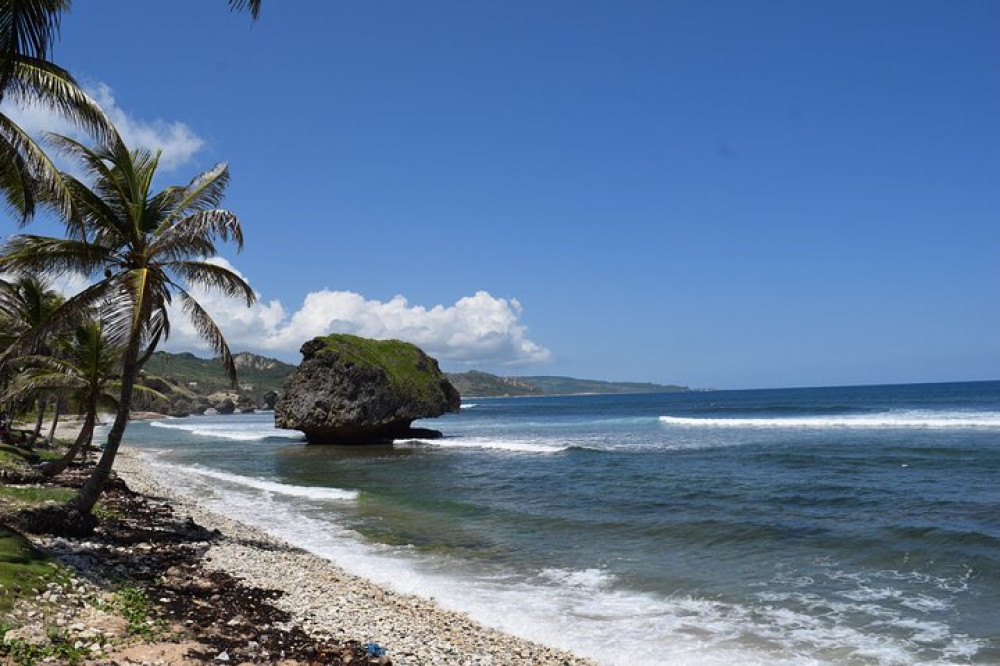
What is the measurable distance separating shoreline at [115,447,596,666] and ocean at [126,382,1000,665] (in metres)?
0.57

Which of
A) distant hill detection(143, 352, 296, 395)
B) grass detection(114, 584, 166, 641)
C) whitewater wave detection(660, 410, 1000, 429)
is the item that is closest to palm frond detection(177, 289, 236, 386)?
grass detection(114, 584, 166, 641)

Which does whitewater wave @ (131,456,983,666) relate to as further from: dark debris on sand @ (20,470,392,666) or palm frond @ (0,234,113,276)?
palm frond @ (0,234,113,276)

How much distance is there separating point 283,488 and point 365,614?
15438 mm

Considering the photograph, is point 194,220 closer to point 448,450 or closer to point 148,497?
point 148,497

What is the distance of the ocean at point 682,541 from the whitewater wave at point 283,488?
0.12 metres

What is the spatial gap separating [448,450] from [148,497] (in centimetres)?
1966

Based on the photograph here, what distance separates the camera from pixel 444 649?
26.0ft

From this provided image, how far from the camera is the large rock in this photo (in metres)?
39.6

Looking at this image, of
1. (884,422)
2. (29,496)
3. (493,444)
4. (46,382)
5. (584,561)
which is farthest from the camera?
(884,422)

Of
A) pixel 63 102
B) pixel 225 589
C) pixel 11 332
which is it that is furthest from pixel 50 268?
pixel 11 332

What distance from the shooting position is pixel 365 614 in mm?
9078

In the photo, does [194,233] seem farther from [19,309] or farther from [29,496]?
[19,309]

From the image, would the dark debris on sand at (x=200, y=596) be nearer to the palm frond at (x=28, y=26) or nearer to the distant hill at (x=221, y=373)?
the palm frond at (x=28, y=26)

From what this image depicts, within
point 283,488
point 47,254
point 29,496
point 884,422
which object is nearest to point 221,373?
point 884,422
